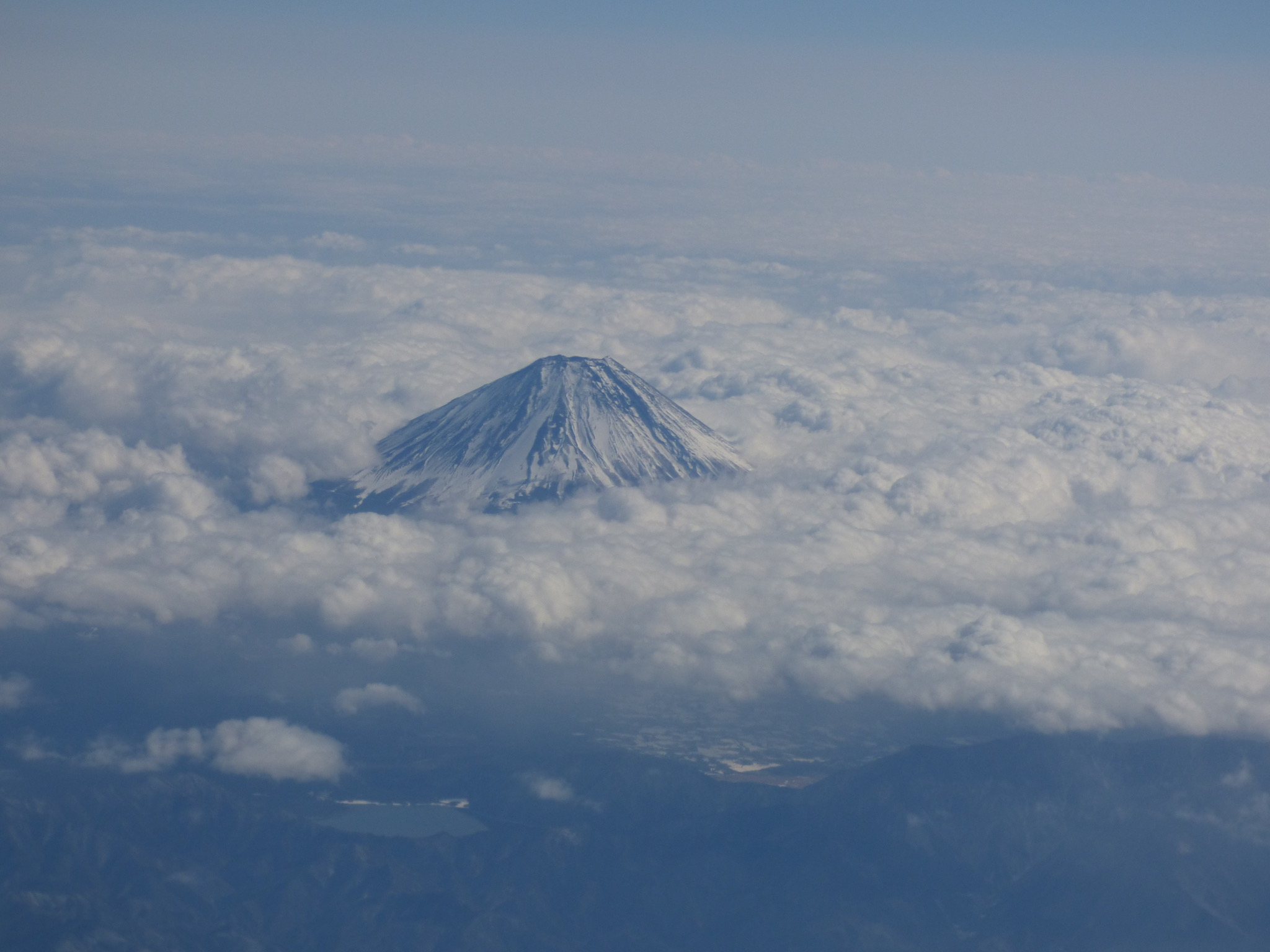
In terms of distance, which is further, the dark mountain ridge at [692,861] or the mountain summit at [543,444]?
the mountain summit at [543,444]

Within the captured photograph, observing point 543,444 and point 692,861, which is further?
point 543,444

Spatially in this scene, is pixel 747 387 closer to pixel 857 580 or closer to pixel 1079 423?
pixel 1079 423

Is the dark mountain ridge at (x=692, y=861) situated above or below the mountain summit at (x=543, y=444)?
below

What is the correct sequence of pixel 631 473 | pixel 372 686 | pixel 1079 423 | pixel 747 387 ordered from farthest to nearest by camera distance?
pixel 747 387 → pixel 1079 423 → pixel 631 473 → pixel 372 686

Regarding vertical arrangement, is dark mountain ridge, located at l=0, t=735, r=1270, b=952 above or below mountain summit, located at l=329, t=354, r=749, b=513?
below

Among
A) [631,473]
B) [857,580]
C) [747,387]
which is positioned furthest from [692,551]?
[747,387]

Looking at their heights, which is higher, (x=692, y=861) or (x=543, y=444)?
(x=543, y=444)

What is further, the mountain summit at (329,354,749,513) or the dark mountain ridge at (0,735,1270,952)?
the mountain summit at (329,354,749,513)

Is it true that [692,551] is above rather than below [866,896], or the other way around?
above
